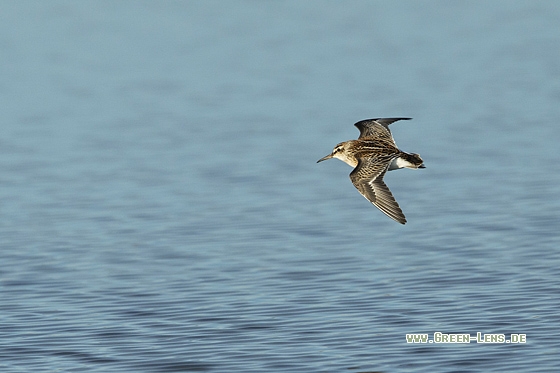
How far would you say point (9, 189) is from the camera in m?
23.4

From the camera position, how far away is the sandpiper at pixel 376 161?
43.4 feet

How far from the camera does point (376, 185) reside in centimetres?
1347

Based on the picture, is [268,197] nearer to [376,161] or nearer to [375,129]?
[375,129]

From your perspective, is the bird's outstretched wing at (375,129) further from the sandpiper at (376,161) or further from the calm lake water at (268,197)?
the calm lake water at (268,197)

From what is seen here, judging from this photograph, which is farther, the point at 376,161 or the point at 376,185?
the point at 376,161

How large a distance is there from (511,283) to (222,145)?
12.0 m

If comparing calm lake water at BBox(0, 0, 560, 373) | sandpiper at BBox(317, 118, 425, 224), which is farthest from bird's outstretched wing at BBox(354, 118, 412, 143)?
calm lake water at BBox(0, 0, 560, 373)

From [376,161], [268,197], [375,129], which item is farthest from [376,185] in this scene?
[268,197]

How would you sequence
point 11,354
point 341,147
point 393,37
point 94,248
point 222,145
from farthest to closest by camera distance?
point 393,37 < point 222,145 < point 94,248 < point 341,147 < point 11,354

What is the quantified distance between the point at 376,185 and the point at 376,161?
0.63 m

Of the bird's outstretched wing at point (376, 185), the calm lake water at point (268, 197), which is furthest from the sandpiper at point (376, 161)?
the calm lake water at point (268, 197)

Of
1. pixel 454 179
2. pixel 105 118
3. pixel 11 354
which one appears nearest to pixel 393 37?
pixel 105 118

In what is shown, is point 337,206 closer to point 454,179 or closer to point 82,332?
point 454,179

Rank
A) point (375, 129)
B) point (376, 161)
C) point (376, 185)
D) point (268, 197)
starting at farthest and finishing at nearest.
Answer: point (268, 197), point (375, 129), point (376, 161), point (376, 185)
